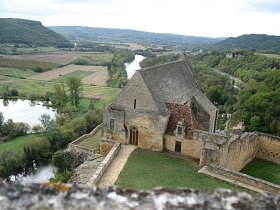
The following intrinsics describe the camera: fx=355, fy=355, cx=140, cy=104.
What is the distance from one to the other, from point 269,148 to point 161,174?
13.0m

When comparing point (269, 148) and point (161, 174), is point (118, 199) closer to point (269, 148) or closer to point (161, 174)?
point (161, 174)

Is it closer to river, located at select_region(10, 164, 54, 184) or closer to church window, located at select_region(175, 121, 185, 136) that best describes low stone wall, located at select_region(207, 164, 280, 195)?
church window, located at select_region(175, 121, 185, 136)

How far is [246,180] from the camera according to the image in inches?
845

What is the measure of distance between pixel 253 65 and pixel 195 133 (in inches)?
2657

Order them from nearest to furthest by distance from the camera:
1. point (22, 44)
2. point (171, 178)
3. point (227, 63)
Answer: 1. point (171, 178)
2. point (227, 63)
3. point (22, 44)

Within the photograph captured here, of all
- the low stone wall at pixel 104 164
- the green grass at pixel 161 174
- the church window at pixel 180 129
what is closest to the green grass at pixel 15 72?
the low stone wall at pixel 104 164

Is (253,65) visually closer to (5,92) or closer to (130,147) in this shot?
(5,92)

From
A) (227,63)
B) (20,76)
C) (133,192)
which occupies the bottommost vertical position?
(20,76)

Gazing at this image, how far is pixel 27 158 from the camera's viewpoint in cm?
4184

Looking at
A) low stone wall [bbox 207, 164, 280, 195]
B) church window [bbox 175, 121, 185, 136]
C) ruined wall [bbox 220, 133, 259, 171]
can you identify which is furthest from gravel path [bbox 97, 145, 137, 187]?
ruined wall [bbox 220, 133, 259, 171]

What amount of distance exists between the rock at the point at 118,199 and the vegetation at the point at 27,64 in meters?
115

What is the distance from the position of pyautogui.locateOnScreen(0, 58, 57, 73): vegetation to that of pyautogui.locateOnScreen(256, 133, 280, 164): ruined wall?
95378 millimetres

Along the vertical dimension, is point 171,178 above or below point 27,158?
above

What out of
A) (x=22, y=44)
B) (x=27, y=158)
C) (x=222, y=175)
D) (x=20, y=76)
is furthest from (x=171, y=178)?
(x=22, y=44)
